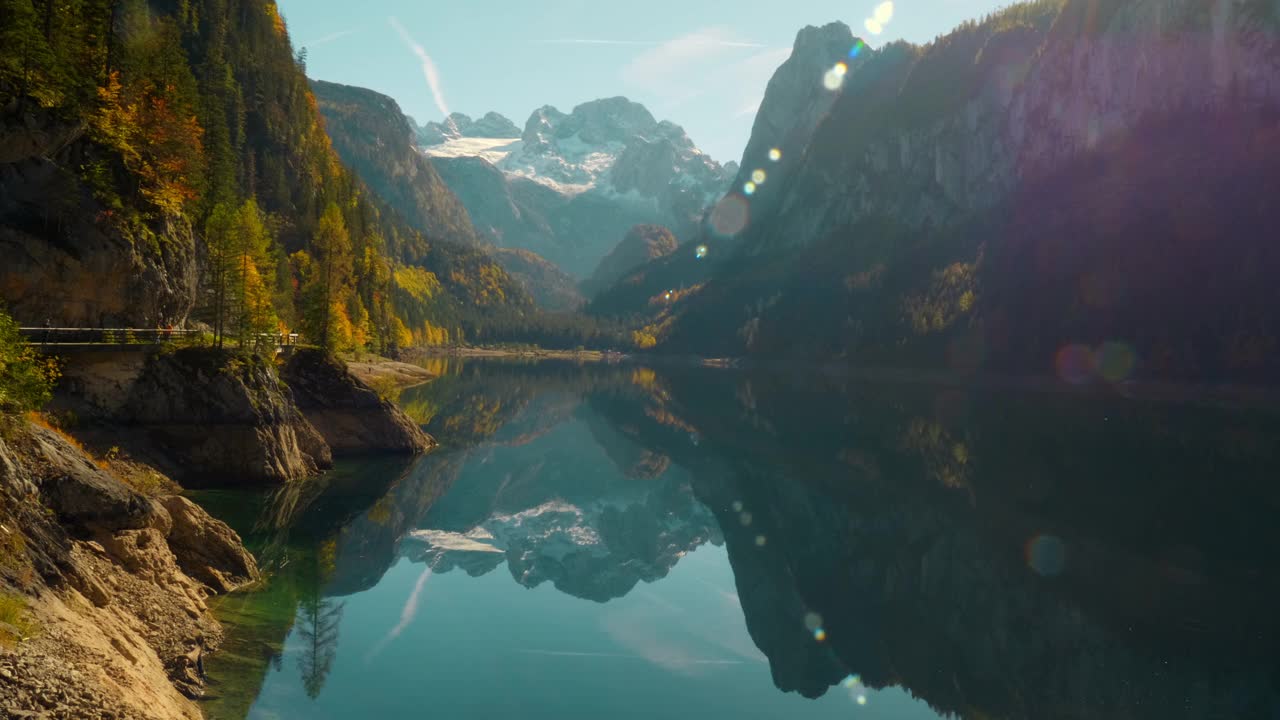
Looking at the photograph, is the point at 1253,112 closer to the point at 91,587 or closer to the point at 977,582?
the point at 977,582

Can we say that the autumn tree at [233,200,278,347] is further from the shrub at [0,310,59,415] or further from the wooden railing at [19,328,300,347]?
the shrub at [0,310,59,415]

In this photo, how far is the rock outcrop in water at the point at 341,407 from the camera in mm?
57531

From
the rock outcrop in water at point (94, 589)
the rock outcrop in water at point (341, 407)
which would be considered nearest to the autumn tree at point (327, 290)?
the rock outcrop in water at point (341, 407)

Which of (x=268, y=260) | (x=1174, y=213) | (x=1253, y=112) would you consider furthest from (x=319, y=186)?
(x=1253, y=112)

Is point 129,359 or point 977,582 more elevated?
point 129,359

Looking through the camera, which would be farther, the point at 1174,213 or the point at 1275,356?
the point at 1174,213

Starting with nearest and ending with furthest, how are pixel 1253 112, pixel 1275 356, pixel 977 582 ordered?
pixel 977 582 → pixel 1275 356 → pixel 1253 112

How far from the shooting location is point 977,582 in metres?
33.5

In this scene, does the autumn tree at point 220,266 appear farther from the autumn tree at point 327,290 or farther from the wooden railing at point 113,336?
the autumn tree at point 327,290

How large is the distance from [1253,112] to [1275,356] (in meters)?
75.4

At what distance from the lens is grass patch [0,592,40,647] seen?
43.3ft

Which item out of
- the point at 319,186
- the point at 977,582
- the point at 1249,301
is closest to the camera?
the point at 977,582

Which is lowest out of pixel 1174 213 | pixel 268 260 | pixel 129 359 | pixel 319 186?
pixel 129 359

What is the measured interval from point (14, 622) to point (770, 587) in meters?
26.6
